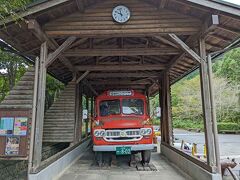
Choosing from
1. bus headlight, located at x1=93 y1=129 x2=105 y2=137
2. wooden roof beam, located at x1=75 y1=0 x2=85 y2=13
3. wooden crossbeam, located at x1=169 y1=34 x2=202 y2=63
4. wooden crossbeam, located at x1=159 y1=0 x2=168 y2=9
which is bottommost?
bus headlight, located at x1=93 y1=129 x2=105 y2=137

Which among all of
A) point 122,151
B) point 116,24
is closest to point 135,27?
point 116,24

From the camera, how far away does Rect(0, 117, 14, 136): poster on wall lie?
4840 millimetres

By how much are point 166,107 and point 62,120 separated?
13.1ft

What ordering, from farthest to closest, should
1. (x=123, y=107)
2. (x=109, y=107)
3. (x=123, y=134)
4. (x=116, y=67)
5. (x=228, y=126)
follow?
(x=228, y=126)
(x=116, y=67)
(x=109, y=107)
(x=123, y=107)
(x=123, y=134)

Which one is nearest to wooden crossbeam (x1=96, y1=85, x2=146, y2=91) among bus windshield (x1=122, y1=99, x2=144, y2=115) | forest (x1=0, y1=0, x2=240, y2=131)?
bus windshield (x1=122, y1=99, x2=144, y2=115)

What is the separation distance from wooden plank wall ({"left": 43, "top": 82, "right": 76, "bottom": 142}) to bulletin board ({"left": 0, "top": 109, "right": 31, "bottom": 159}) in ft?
7.89

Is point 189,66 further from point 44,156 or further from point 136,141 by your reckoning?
point 44,156

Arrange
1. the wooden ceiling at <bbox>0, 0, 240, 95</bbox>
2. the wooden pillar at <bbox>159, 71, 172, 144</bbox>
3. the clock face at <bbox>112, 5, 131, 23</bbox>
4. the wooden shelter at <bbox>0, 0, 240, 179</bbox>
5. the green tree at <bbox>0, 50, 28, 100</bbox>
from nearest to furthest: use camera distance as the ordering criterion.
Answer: the wooden shelter at <bbox>0, 0, 240, 179</bbox>, the wooden ceiling at <bbox>0, 0, 240, 95</bbox>, the clock face at <bbox>112, 5, 131, 23</bbox>, the wooden pillar at <bbox>159, 71, 172, 144</bbox>, the green tree at <bbox>0, 50, 28, 100</bbox>

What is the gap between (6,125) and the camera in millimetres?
4855

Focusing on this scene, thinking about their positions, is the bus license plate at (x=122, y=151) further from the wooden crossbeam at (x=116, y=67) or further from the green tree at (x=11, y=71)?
the green tree at (x=11, y=71)

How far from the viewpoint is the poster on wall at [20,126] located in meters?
4.84

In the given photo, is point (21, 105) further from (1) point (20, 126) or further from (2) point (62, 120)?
(2) point (62, 120)

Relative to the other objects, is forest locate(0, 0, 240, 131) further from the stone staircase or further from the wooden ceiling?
the stone staircase

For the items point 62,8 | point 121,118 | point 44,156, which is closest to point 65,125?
point 44,156
